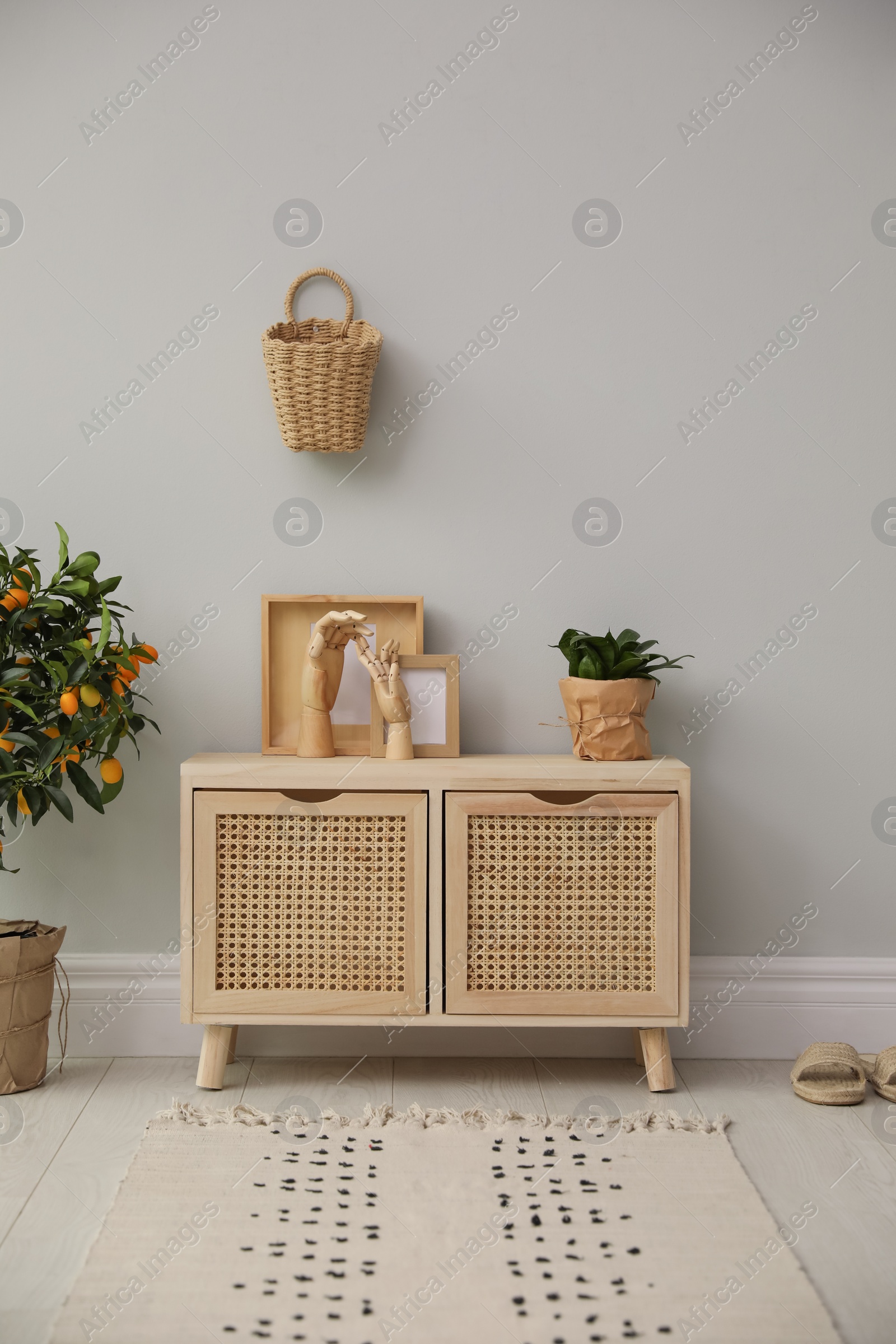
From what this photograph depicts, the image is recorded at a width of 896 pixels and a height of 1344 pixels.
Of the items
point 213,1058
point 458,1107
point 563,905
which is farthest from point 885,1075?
point 213,1058

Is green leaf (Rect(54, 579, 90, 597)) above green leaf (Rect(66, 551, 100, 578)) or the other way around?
the other way around

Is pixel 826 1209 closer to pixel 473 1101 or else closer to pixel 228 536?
pixel 473 1101

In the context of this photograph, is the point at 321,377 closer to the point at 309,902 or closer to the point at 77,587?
the point at 77,587

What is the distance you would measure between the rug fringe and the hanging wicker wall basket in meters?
1.34

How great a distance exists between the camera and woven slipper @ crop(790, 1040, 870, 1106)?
1.96 metres

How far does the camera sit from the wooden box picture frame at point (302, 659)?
7.18 feet

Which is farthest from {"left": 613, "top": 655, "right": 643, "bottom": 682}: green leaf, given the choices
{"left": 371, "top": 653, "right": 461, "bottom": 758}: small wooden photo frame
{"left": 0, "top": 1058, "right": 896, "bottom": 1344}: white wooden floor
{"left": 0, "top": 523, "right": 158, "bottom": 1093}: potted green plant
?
{"left": 0, "top": 523, "right": 158, "bottom": 1093}: potted green plant

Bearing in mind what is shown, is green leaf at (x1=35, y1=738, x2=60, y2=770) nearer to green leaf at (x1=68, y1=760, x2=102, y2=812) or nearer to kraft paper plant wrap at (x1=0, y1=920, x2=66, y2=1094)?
green leaf at (x1=68, y1=760, x2=102, y2=812)

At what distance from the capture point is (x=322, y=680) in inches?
81.7

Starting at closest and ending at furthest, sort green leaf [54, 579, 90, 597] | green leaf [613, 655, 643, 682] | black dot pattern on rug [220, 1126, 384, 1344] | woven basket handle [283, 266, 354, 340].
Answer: black dot pattern on rug [220, 1126, 384, 1344]
green leaf [54, 579, 90, 597]
green leaf [613, 655, 643, 682]
woven basket handle [283, 266, 354, 340]

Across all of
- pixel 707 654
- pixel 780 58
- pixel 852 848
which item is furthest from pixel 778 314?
pixel 852 848

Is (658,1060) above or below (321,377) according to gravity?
below

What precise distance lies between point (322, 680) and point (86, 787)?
0.52 metres

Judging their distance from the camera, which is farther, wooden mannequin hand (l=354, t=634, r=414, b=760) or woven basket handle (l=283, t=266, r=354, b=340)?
woven basket handle (l=283, t=266, r=354, b=340)
